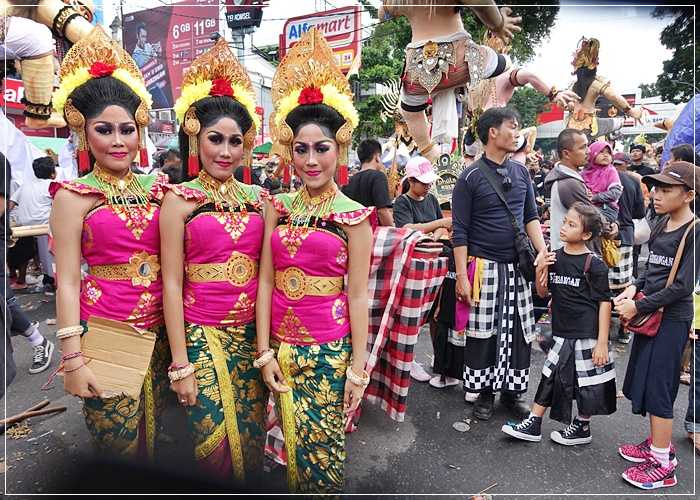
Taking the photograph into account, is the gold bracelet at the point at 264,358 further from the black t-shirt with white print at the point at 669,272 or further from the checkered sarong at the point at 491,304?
the black t-shirt with white print at the point at 669,272

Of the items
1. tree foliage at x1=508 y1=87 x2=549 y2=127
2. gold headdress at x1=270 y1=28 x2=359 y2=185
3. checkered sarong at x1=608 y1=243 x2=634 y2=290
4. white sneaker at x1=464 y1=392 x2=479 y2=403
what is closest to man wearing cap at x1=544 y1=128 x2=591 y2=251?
checkered sarong at x1=608 y1=243 x2=634 y2=290

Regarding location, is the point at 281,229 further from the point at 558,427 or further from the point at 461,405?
the point at 558,427

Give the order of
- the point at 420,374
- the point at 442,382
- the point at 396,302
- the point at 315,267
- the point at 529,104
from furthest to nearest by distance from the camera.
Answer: the point at 529,104 → the point at 420,374 → the point at 442,382 → the point at 396,302 → the point at 315,267

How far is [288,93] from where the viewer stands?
6.86 ft

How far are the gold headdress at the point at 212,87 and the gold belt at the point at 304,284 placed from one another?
0.68 meters

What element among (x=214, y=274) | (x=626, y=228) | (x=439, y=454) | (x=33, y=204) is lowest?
(x=439, y=454)

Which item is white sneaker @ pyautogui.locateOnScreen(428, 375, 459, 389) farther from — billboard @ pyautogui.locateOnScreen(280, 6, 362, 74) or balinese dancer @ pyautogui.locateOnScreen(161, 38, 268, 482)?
billboard @ pyautogui.locateOnScreen(280, 6, 362, 74)

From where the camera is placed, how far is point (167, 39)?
58.1 feet

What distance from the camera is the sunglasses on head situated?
10.3 feet

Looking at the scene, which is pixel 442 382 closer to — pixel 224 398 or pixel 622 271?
pixel 224 398

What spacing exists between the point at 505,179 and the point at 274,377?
212cm

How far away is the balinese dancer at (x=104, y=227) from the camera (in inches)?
76.7

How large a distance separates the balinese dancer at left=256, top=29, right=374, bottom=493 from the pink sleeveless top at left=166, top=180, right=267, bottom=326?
0.33 ft

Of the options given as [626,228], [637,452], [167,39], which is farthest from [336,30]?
[637,452]
